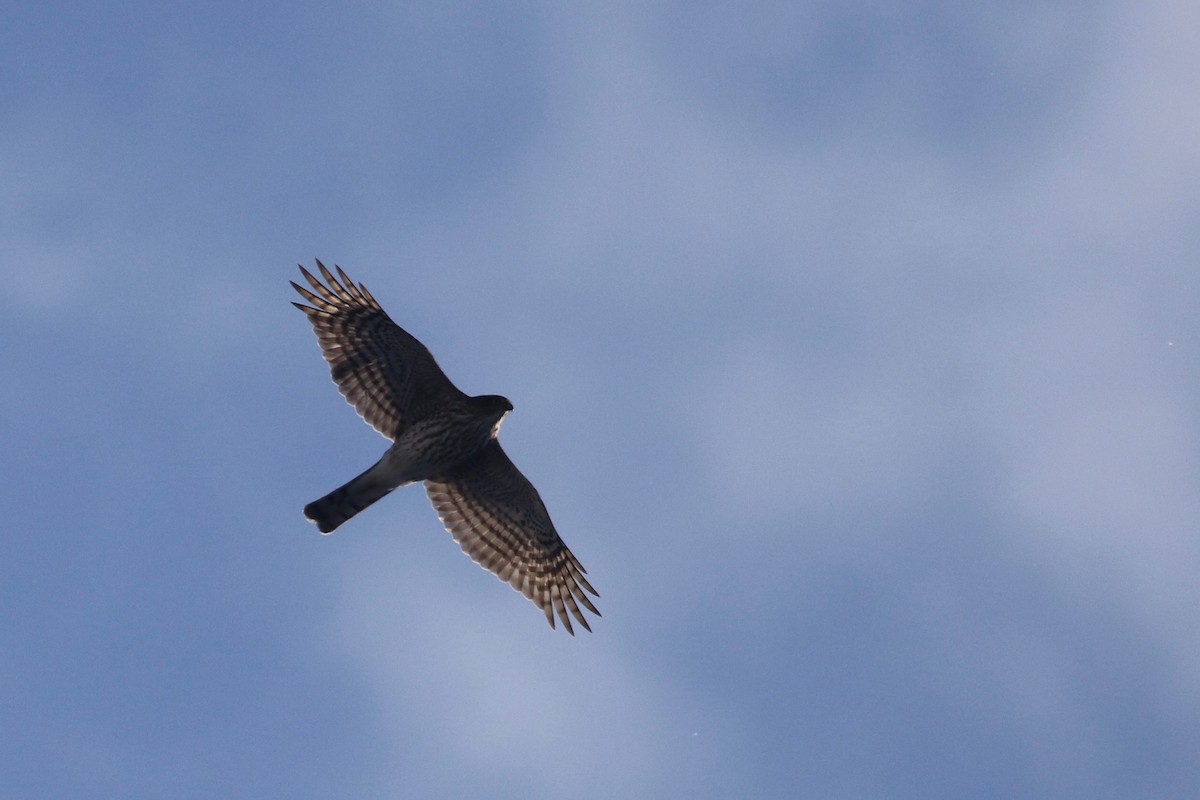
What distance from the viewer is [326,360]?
14.2m

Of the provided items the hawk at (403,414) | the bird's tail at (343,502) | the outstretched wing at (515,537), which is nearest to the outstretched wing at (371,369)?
the hawk at (403,414)

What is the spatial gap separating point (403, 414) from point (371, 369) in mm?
613

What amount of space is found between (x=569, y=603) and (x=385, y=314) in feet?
13.3

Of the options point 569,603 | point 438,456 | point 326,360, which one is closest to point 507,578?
point 569,603

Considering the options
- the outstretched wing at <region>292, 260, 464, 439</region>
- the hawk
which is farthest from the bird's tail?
the outstretched wing at <region>292, 260, 464, 439</region>

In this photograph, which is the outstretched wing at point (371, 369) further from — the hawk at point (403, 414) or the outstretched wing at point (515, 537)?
the outstretched wing at point (515, 537)

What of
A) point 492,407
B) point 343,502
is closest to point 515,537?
point 492,407

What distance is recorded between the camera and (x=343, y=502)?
13766 millimetres

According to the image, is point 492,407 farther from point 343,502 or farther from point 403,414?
point 343,502

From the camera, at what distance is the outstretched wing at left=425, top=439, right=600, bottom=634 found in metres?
14.9

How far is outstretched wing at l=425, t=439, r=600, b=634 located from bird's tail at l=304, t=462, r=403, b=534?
1.06 m

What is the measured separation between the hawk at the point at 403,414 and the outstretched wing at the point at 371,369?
1 cm

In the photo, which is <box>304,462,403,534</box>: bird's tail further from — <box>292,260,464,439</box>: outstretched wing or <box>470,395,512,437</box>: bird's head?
<box>470,395,512,437</box>: bird's head

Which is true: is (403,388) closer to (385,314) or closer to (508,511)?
(385,314)
